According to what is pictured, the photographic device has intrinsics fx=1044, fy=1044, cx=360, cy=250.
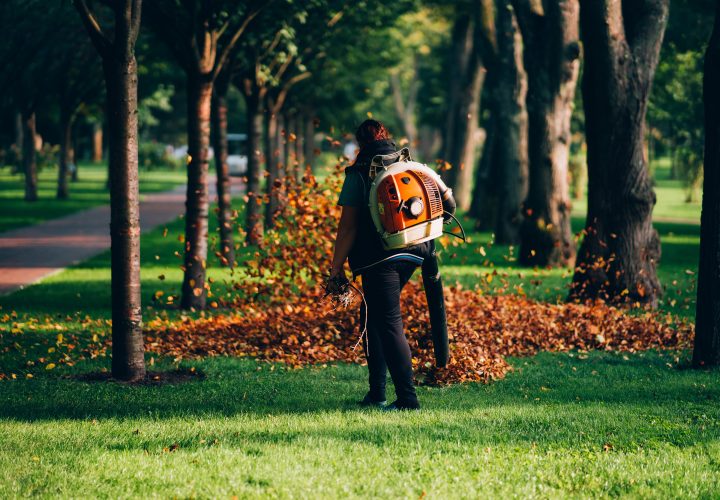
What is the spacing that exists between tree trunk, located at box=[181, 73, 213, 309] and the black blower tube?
16.8ft

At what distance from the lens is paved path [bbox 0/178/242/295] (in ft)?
52.6

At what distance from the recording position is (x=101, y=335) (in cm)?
1054

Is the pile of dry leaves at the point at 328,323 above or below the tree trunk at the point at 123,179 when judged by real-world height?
below

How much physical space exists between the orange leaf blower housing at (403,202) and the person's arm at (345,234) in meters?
0.19

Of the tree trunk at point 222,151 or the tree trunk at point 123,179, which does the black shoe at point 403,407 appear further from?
the tree trunk at point 222,151

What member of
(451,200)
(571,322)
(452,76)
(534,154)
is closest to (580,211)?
(452,76)

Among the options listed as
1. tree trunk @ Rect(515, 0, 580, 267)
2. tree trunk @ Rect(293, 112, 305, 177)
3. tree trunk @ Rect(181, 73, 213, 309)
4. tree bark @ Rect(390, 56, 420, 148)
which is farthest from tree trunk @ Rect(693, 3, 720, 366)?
tree bark @ Rect(390, 56, 420, 148)

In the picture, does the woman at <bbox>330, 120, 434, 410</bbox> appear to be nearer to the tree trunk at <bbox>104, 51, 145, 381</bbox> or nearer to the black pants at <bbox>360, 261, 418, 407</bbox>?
the black pants at <bbox>360, 261, 418, 407</bbox>

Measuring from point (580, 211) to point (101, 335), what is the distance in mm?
Result: 25511

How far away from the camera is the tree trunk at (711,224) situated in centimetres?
846

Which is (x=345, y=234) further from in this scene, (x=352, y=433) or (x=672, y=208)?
(x=672, y=208)

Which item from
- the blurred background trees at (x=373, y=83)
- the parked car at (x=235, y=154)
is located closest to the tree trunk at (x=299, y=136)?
the blurred background trees at (x=373, y=83)

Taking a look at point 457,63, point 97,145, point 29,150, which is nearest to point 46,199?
point 29,150

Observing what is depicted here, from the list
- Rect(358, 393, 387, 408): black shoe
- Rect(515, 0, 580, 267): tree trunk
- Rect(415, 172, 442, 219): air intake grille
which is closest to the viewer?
Rect(415, 172, 442, 219): air intake grille
